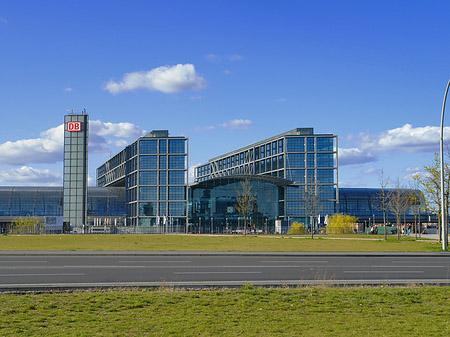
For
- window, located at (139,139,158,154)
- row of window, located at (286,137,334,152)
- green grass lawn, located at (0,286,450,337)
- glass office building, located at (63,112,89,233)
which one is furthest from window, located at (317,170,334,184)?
green grass lawn, located at (0,286,450,337)

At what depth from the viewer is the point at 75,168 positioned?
11331 cm

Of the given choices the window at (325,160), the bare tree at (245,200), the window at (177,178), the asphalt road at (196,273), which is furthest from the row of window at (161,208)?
the asphalt road at (196,273)

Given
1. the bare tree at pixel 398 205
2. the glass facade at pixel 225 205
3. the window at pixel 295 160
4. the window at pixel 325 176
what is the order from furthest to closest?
the window at pixel 295 160 < the window at pixel 325 176 < the glass facade at pixel 225 205 < the bare tree at pixel 398 205

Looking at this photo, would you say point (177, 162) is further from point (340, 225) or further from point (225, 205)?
point (340, 225)

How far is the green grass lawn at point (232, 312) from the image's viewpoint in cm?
867

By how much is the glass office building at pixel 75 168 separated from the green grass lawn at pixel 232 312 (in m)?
104

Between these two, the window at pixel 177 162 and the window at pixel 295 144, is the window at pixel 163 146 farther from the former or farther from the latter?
the window at pixel 295 144

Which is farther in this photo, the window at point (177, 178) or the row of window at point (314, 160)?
the row of window at point (314, 160)

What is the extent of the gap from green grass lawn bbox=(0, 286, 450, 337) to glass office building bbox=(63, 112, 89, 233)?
104m

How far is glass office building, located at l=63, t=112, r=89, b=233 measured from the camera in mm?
112188

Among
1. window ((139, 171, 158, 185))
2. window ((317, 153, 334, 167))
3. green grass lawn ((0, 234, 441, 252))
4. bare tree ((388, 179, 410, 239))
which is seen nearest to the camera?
green grass lawn ((0, 234, 441, 252))

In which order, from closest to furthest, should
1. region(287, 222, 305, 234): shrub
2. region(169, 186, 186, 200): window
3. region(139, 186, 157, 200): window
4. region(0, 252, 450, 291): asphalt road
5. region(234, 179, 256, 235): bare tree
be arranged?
region(0, 252, 450, 291): asphalt road < region(234, 179, 256, 235): bare tree < region(287, 222, 305, 234): shrub < region(169, 186, 186, 200): window < region(139, 186, 157, 200): window

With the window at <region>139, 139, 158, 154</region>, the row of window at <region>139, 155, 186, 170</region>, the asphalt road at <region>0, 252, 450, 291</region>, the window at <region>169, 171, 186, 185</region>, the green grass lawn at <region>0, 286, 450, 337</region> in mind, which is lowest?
the asphalt road at <region>0, 252, 450, 291</region>

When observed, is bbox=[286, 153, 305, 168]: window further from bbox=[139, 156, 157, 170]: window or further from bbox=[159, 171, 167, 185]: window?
bbox=[139, 156, 157, 170]: window
